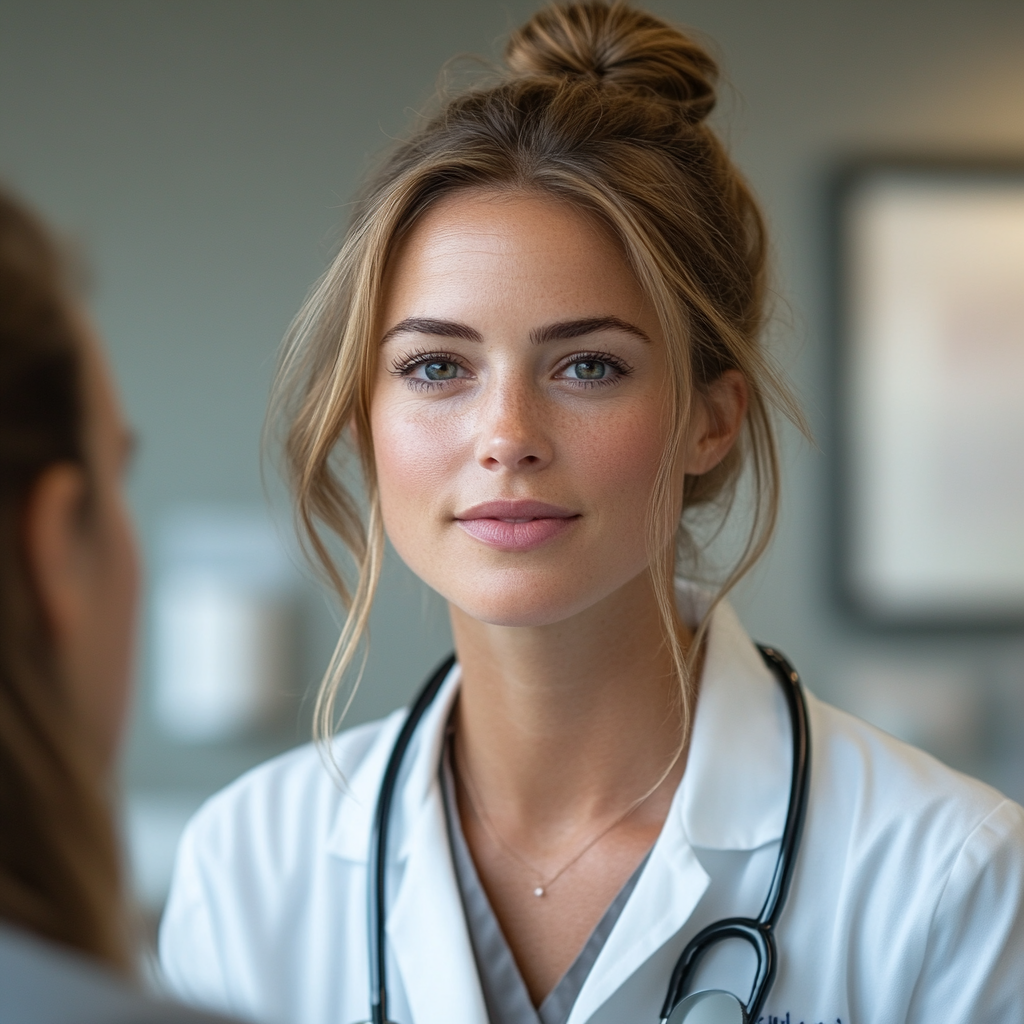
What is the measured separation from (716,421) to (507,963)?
0.55m

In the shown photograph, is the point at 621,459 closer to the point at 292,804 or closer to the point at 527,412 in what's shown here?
the point at 527,412

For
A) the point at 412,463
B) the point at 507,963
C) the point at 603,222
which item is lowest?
the point at 507,963

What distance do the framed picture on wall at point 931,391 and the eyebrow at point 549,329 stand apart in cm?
131

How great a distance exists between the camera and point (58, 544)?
57 cm

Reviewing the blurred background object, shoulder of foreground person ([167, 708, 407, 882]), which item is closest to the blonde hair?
shoulder of foreground person ([167, 708, 407, 882])

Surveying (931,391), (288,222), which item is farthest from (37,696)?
(931,391)

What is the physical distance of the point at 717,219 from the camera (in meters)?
1.13

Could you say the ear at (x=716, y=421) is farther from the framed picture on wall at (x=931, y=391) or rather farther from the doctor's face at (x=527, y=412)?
the framed picture on wall at (x=931, y=391)

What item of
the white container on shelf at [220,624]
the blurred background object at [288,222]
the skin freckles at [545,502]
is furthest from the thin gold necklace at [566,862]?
the white container on shelf at [220,624]

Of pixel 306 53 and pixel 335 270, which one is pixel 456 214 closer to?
pixel 335 270

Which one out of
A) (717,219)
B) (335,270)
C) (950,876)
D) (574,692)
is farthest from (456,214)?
(950,876)

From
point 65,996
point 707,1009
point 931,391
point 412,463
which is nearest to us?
point 65,996

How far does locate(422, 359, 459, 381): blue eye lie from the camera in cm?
108

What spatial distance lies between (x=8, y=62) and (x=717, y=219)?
1633 millimetres
